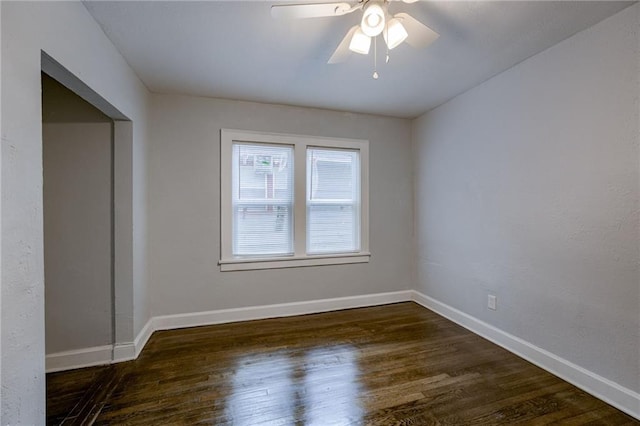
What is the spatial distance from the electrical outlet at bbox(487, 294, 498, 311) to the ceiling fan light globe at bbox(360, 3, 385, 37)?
2.43 metres

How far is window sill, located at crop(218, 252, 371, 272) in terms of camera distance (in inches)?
122

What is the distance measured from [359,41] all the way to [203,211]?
7.30 feet

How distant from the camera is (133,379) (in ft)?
6.77

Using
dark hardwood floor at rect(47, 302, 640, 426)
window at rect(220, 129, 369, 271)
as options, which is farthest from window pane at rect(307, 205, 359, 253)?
dark hardwood floor at rect(47, 302, 640, 426)

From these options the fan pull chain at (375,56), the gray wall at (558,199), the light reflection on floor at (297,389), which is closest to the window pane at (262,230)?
the light reflection on floor at (297,389)

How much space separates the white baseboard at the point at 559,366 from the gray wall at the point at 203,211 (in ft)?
4.15

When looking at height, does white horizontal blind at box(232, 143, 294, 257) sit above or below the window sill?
above

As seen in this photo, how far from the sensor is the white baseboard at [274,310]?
2.95 metres

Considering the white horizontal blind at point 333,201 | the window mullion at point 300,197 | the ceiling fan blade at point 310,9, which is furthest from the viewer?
the white horizontal blind at point 333,201

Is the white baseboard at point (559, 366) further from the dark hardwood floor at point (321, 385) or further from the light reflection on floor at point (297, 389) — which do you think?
the light reflection on floor at point (297, 389)

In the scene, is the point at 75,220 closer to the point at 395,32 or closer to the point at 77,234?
the point at 77,234

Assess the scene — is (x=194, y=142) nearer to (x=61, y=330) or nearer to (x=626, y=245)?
(x=61, y=330)

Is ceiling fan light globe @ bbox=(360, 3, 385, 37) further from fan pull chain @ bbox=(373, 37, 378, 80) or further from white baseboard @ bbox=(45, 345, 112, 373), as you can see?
white baseboard @ bbox=(45, 345, 112, 373)

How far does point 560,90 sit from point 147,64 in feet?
10.4
